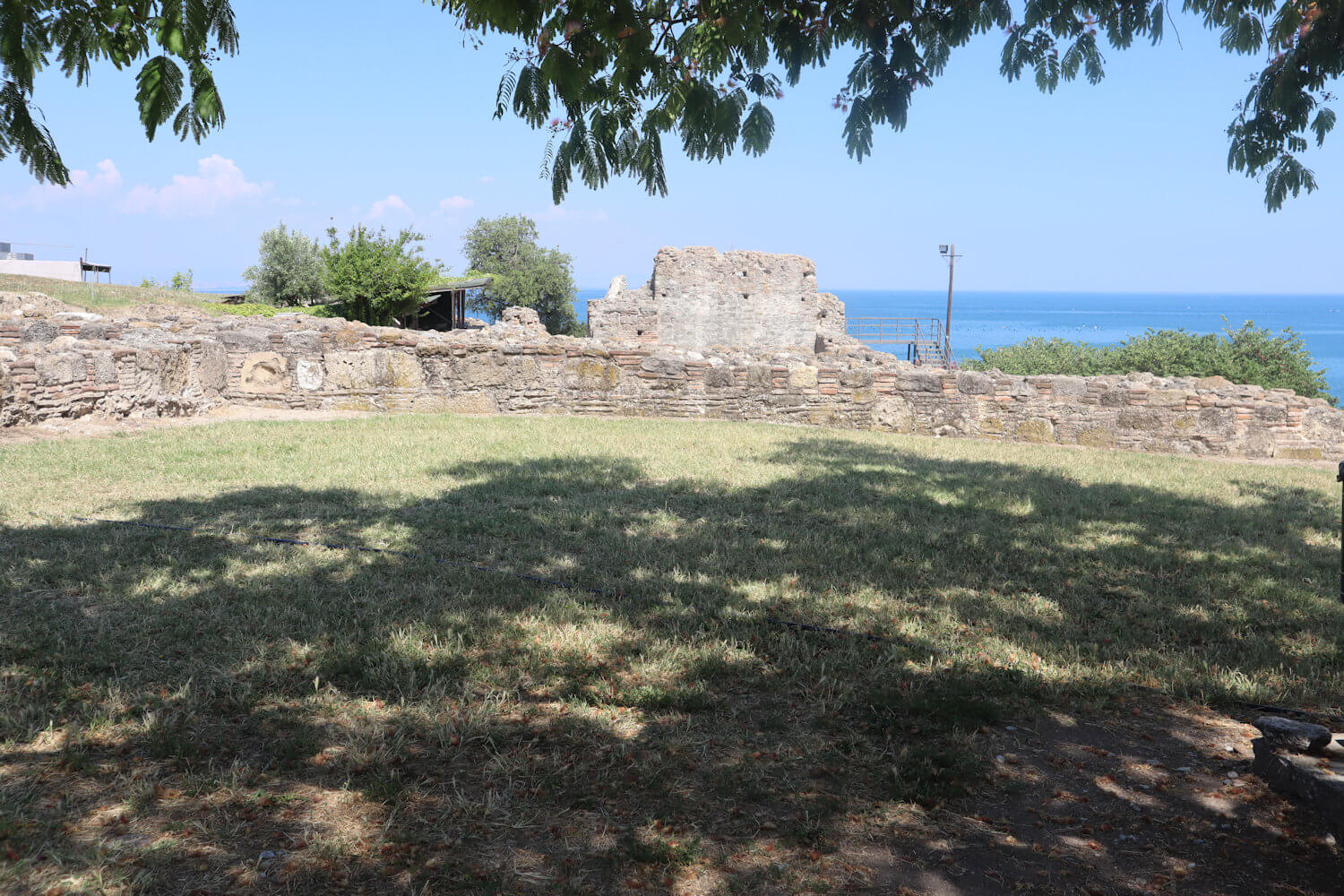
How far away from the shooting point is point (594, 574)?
16.2ft

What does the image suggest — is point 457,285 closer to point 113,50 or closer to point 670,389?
point 670,389

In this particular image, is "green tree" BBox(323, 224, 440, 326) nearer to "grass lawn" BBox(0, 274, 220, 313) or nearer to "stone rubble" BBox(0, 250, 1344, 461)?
"grass lawn" BBox(0, 274, 220, 313)

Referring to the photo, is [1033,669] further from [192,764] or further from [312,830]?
[192,764]

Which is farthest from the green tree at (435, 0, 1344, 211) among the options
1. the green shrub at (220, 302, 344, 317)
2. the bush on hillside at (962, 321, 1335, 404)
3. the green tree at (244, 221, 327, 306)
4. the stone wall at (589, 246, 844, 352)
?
the green tree at (244, 221, 327, 306)

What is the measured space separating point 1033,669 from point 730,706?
136 centimetres

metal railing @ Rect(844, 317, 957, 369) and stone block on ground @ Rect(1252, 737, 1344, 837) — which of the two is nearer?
stone block on ground @ Rect(1252, 737, 1344, 837)

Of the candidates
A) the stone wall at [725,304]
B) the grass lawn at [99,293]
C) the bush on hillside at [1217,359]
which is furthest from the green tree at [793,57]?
the stone wall at [725,304]

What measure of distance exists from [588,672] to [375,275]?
2358 cm

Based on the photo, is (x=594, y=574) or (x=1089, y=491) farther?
(x=1089, y=491)

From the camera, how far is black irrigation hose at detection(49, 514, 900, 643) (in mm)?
4121

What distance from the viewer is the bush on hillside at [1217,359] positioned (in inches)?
953

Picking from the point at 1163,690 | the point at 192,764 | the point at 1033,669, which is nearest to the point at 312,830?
the point at 192,764

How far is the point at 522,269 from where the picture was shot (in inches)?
2072

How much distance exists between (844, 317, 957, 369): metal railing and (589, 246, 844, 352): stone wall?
3021 millimetres
